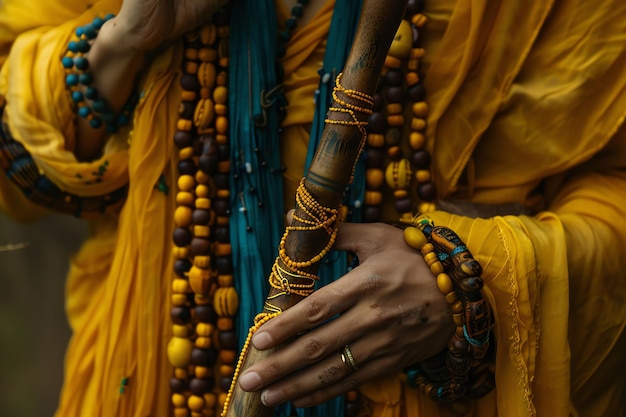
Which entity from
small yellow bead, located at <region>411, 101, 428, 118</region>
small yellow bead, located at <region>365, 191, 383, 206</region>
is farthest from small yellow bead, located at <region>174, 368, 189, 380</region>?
small yellow bead, located at <region>411, 101, 428, 118</region>

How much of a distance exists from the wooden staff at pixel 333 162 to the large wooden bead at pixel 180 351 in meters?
0.18

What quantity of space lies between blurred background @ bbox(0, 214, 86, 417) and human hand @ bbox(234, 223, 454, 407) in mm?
833

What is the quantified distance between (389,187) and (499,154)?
0.14 metres

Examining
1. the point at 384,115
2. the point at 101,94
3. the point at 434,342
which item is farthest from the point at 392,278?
the point at 101,94

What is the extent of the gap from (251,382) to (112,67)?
440mm

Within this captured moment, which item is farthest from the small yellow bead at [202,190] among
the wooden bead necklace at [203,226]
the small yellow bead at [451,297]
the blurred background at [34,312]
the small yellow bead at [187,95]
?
the blurred background at [34,312]

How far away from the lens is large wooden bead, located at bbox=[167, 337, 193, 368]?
2.96 ft

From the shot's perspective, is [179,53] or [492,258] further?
[179,53]

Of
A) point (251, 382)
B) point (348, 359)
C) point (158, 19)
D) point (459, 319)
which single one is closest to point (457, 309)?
point (459, 319)

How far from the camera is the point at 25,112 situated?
92 centimetres

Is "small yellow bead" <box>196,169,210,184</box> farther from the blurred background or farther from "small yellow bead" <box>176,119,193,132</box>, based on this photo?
the blurred background

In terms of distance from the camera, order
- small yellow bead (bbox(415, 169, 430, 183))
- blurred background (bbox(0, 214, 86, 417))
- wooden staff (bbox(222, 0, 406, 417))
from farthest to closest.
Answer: blurred background (bbox(0, 214, 86, 417)) < small yellow bead (bbox(415, 169, 430, 183)) < wooden staff (bbox(222, 0, 406, 417))

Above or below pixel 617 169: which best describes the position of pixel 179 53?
above

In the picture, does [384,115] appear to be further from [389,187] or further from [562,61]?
[562,61]
